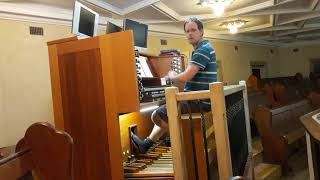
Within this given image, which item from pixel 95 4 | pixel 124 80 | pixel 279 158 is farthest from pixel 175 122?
pixel 279 158

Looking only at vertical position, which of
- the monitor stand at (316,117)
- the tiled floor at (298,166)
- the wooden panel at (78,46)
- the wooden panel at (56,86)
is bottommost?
the tiled floor at (298,166)

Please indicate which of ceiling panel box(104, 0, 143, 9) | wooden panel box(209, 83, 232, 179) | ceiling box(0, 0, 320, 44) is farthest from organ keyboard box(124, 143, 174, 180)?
ceiling panel box(104, 0, 143, 9)

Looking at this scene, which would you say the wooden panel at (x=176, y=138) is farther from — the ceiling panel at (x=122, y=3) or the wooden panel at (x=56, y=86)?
the ceiling panel at (x=122, y=3)

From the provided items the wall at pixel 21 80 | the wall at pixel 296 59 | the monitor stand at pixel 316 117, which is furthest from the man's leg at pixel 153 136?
the wall at pixel 296 59

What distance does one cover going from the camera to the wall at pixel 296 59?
1124cm

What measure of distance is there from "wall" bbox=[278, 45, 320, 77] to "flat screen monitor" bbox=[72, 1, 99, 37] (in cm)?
1020

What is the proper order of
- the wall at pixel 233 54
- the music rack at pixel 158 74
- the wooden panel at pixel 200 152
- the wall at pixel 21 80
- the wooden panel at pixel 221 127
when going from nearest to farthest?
the wooden panel at pixel 221 127, the wooden panel at pixel 200 152, the music rack at pixel 158 74, the wall at pixel 21 80, the wall at pixel 233 54

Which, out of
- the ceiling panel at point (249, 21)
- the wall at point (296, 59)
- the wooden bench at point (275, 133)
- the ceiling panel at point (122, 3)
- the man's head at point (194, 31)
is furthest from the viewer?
the wall at point (296, 59)

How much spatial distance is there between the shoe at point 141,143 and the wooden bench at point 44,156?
179 cm

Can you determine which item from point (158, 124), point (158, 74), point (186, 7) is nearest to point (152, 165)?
point (158, 124)

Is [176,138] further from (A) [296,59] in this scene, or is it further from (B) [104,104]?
(A) [296,59]

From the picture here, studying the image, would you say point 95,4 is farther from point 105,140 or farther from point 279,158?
point 279,158

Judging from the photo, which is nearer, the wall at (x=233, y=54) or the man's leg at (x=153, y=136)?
the man's leg at (x=153, y=136)

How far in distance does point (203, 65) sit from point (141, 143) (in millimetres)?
986
